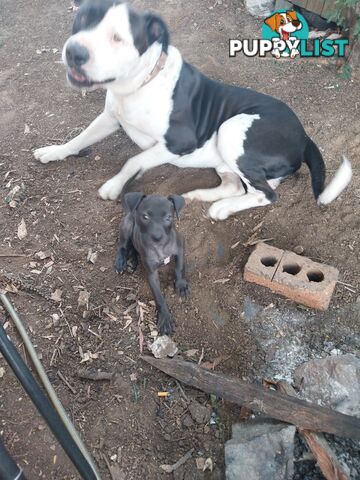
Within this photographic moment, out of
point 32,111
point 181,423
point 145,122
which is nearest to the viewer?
point 181,423

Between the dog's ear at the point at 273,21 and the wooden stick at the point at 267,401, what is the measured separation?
407cm

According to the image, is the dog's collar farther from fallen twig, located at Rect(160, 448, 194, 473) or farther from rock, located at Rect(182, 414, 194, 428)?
fallen twig, located at Rect(160, 448, 194, 473)

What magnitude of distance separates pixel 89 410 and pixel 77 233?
1.37m

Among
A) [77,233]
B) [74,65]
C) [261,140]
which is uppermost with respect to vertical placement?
[74,65]

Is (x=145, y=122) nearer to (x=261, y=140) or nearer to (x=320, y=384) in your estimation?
(x=261, y=140)

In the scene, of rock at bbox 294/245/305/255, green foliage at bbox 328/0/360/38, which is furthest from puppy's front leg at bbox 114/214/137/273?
green foliage at bbox 328/0/360/38

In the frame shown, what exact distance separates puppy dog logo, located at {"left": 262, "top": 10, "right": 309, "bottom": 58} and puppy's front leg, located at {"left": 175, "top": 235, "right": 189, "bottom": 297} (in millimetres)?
2965

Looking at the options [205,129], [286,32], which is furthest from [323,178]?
[286,32]

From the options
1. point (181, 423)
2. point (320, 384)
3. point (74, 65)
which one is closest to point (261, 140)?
point (74, 65)

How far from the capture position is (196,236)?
3492 mm

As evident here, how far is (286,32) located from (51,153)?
2.94 metres

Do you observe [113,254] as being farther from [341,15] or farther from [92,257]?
[341,15]

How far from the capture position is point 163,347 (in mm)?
2891

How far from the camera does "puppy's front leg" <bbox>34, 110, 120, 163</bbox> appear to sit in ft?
12.6
